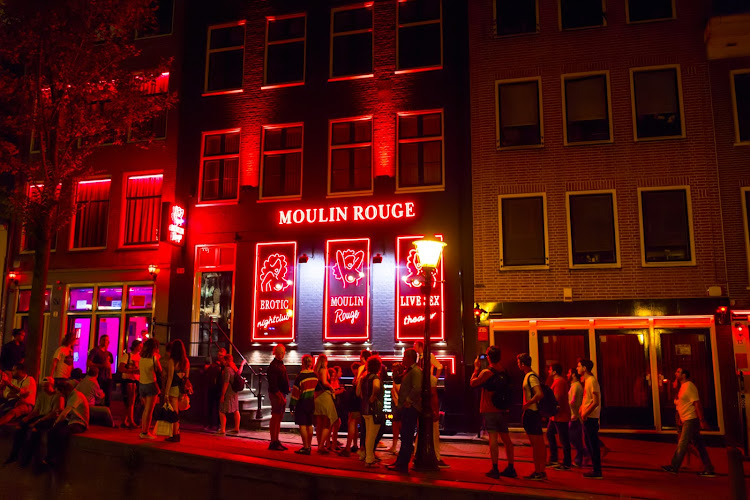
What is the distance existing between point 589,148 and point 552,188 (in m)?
1.40

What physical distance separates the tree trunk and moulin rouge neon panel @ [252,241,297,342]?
5.42 m

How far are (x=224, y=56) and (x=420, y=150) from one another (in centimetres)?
718

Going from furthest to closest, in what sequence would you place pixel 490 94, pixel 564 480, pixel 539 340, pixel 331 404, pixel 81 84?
pixel 490 94, pixel 539 340, pixel 81 84, pixel 331 404, pixel 564 480

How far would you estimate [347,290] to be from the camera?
57.5 feet

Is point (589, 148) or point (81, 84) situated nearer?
point (81, 84)

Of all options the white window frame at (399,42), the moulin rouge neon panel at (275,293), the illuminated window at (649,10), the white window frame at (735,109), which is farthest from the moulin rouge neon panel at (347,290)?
the white window frame at (735,109)

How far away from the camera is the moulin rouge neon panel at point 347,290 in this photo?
17266 millimetres

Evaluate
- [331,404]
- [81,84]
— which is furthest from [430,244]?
[81,84]

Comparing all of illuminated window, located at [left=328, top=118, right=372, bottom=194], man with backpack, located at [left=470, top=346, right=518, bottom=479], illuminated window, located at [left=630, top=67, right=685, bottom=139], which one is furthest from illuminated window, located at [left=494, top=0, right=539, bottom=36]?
man with backpack, located at [left=470, top=346, right=518, bottom=479]

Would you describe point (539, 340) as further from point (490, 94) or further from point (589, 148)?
point (490, 94)

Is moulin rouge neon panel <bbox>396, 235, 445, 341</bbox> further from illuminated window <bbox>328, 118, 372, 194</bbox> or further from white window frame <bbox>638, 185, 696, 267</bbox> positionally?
white window frame <bbox>638, 185, 696, 267</bbox>

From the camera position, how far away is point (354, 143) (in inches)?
731

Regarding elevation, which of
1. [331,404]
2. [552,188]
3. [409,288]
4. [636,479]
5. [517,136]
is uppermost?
[517,136]

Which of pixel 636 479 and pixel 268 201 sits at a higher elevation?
pixel 268 201
